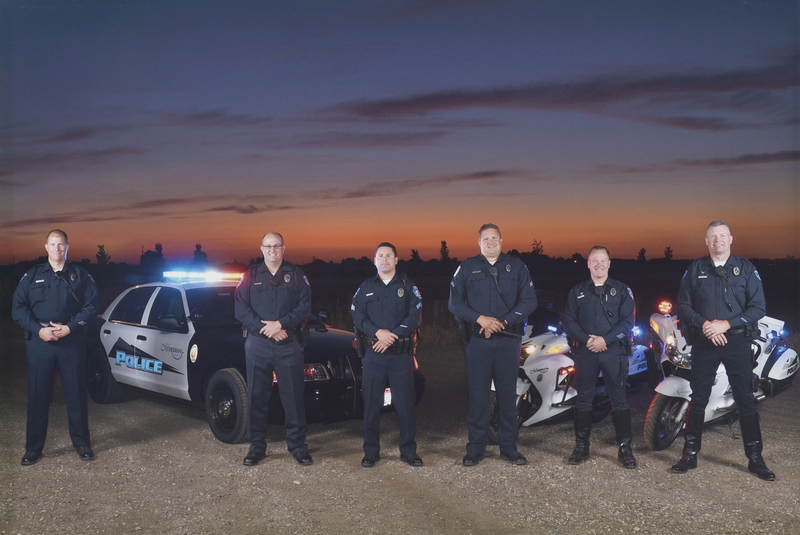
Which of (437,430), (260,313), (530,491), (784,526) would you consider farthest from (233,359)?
(784,526)

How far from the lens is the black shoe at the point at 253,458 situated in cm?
582

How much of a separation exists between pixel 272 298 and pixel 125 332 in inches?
109

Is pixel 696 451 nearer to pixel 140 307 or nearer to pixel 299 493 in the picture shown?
pixel 299 493

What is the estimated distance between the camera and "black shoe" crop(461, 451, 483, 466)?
19.0ft

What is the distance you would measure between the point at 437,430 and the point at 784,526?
132 inches

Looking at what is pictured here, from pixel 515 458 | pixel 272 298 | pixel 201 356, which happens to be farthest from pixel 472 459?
pixel 201 356

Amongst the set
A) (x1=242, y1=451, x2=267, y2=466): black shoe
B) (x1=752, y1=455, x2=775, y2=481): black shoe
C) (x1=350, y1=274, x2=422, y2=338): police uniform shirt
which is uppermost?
(x1=350, y1=274, x2=422, y2=338): police uniform shirt

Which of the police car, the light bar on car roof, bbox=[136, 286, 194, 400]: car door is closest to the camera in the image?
the police car

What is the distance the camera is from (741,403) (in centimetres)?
564

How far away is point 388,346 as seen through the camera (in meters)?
5.85

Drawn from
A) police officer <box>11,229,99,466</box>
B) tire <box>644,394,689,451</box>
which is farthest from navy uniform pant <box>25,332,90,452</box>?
tire <box>644,394,689,451</box>

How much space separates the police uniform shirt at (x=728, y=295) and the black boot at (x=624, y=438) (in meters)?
1.01

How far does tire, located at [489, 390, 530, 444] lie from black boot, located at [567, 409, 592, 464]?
60 centimetres

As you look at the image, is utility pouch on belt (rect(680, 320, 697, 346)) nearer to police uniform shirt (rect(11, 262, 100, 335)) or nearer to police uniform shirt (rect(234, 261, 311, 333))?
police uniform shirt (rect(234, 261, 311, 333))
